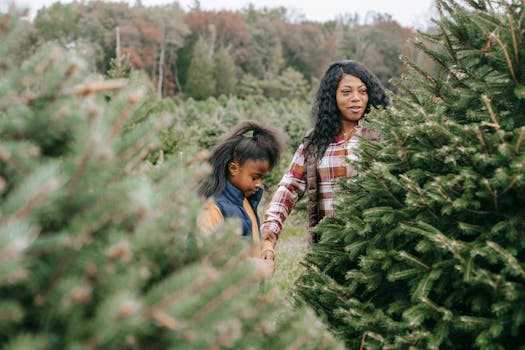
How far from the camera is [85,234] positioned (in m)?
0.89

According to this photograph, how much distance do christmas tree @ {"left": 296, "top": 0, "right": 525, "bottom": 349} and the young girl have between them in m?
0.73

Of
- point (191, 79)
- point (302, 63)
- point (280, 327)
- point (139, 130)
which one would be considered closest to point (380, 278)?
point (280, 327)

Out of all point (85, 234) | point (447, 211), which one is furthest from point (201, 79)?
point (85, 234)

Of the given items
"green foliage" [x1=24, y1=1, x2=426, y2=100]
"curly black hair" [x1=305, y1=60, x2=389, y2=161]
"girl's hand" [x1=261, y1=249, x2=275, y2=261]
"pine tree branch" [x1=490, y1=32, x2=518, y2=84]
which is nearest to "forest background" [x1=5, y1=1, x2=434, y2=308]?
"green foliage" [x1=24, y1=1, x2=426, y2=100]

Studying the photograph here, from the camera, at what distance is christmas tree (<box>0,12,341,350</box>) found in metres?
0.81

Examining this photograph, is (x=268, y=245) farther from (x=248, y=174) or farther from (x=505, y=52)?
(x=505, y=52)

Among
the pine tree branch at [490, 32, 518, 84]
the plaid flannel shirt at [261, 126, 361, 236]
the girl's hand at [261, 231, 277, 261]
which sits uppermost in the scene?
the pine tree branch at [490, 32, 518, 84]

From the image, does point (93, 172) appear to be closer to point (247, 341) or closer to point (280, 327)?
point (247, 341)

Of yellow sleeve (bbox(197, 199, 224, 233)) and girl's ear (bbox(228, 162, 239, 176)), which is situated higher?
girl's ear (bbox(228, 162, 239, 176))

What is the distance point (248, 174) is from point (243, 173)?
3 cm

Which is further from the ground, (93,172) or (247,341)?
(93,172)

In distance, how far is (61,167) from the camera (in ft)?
3.06

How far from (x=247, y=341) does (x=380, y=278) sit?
3.46 feet

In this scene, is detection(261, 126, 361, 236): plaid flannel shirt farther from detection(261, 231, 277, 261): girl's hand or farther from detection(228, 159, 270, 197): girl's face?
detection(228, 159, 270, 197): girl's face
